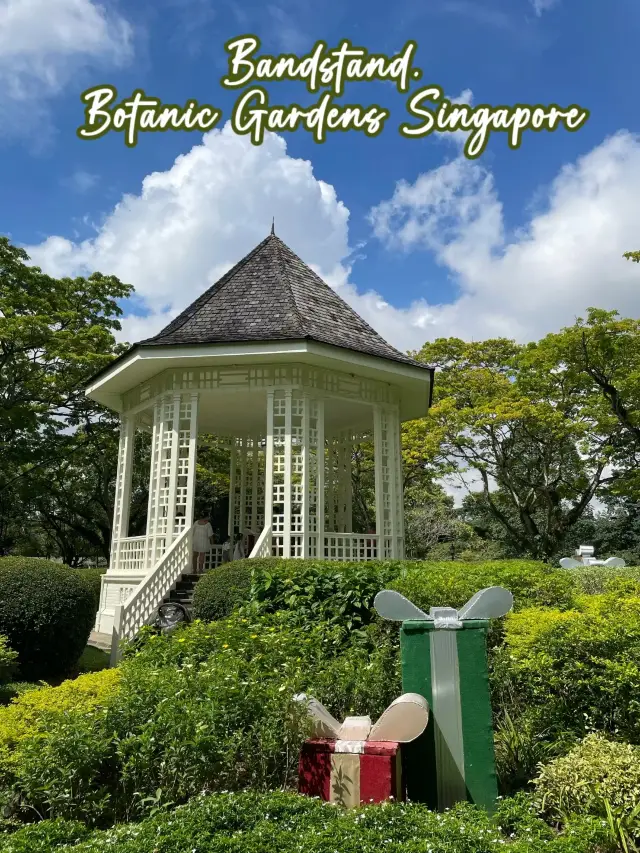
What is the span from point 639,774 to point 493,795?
2.96 feet

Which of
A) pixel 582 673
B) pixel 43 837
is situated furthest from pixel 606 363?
pixel 43 837

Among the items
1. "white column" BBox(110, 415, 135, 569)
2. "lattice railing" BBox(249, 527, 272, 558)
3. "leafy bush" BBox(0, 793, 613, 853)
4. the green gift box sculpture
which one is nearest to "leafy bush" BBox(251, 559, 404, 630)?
the green gift box sculpture

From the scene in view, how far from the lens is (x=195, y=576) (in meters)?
11.6

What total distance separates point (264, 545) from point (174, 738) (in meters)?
7.57

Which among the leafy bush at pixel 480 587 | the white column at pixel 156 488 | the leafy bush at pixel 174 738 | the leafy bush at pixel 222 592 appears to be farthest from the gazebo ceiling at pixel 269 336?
the leafy bush at pixel 174 738

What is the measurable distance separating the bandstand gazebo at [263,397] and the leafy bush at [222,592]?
70.0 inches

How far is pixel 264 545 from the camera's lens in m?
11.5

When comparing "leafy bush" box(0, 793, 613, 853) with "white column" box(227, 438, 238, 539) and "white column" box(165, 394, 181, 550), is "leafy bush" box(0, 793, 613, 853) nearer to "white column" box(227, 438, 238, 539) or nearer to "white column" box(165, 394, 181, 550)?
"white column" box(165, 394, 181, 550)

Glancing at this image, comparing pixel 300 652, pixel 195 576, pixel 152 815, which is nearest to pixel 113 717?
pixel 152 815

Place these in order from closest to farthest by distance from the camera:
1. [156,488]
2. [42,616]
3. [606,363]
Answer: [42,616]
[156,488]
[606,363]

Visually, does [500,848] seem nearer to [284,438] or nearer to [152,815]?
[152,815]

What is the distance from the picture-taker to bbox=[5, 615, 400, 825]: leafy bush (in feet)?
12.7

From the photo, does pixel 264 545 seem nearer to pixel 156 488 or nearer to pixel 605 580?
pixel 156 488

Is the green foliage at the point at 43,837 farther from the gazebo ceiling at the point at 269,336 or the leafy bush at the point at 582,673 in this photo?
the gazebo ceiling at the point at 269,336
